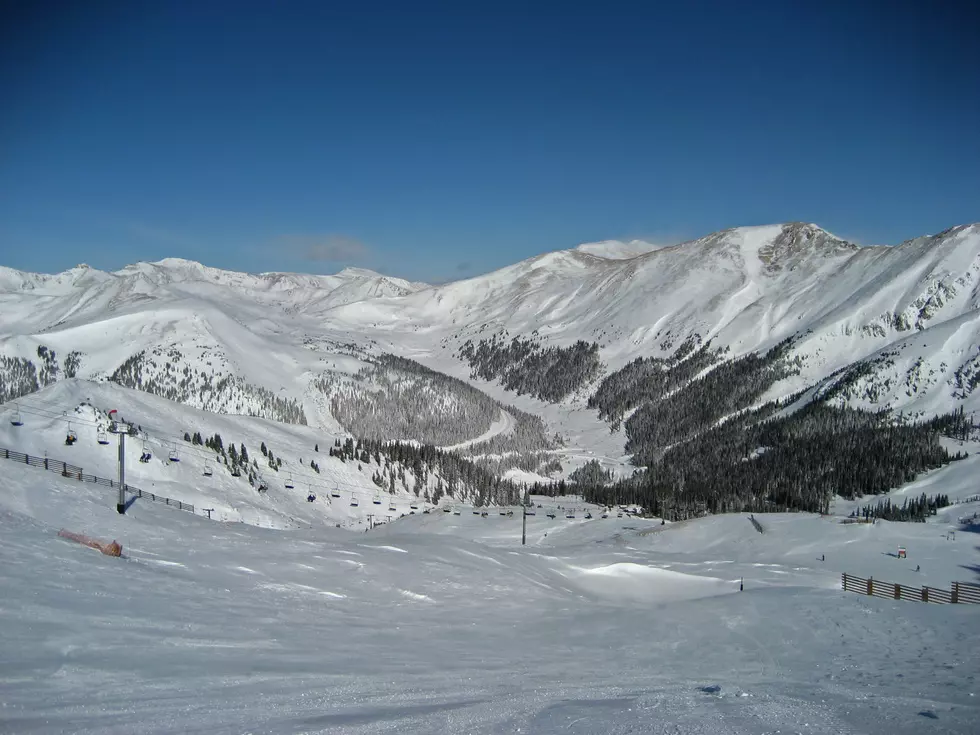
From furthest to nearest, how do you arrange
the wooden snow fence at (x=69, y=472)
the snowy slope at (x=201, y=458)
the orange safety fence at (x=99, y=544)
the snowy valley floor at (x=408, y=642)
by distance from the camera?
the snowy slope at (x=201, y=458) < the wooden snow fence at (x=69, y=472) < the orange safety fence at (x=99, y=544) < the snowy valley floor at (x=408, y=642)

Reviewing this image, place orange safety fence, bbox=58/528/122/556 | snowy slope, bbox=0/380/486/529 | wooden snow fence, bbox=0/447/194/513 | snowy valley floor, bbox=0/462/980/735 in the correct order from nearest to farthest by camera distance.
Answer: snowy valley floor, bbox=0/462/980/735 < orange safety fence, bbox=58/528/122/556 < wooden snow fence, bbox=0/447/194/513 < snowy slope, bbox=0/380/486/529

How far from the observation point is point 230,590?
3036 centimetres

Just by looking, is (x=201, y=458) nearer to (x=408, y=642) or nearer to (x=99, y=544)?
(x=99, y=544)

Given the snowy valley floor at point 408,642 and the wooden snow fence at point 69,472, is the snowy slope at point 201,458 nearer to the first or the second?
the wooden snow fence at point 69,472

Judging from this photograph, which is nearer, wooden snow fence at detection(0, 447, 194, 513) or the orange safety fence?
the orange safety fence

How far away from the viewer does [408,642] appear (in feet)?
92.7

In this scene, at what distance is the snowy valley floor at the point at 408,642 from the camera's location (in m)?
19.2

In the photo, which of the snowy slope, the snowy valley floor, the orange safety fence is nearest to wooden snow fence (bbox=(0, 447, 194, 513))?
the snowy valley floor

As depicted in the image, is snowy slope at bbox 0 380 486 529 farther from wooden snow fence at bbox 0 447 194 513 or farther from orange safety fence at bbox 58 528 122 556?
orange safety fence at bbox 58 528 122 556

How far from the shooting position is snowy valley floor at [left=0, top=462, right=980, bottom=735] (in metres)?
19.2

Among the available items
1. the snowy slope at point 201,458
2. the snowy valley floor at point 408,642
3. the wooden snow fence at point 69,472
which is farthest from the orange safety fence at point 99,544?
the snowy slope at point 201,458

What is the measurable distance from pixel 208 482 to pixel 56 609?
74.3 meters

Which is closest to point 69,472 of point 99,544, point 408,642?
point 99,544

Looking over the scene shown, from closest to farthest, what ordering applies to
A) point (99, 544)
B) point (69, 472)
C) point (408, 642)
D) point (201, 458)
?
point (408, 642) < point (99, 544) < point (69, 472) < point (201, 458)
